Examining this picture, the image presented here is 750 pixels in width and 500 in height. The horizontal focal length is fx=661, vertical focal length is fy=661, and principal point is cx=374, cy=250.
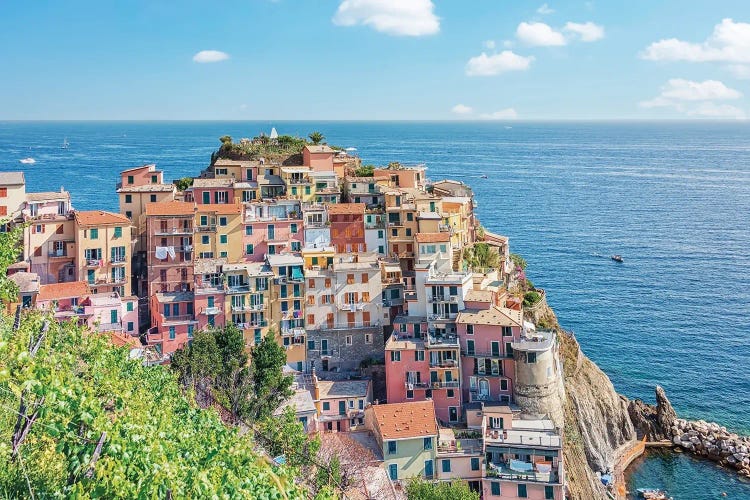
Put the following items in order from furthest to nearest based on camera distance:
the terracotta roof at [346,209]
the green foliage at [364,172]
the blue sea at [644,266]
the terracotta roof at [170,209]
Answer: the green foliage at [364,172]
the blue sea at [644,266]
the terracotta roof at [346,209]
the terracotta roof at [170,209]

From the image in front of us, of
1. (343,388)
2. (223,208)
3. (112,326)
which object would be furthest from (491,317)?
(112,326)

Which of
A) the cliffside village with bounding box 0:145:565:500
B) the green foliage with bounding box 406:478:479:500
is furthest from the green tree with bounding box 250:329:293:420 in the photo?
the green foliage with bounding box 406:478:479:500

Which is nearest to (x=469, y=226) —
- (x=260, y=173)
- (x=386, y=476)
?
(x=260, y=173)

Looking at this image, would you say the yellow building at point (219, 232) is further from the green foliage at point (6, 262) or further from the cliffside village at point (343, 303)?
the green foliage at point (6, 262)

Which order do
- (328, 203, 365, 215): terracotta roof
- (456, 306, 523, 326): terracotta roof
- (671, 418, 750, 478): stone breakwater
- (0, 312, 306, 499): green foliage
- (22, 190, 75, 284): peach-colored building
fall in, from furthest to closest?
(328, 203, 365, 215): terracotta roof → (671, 418, 750, 478): stone breakwater → (22, 190, 75, 284): peach-colored building → (456, 306, 523, 326): terracotta roof → (0, 312, 306, 499): green foliage

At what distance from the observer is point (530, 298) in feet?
174

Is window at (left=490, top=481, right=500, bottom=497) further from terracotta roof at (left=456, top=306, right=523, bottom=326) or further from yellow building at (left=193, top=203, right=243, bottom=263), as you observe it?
yellow building at (left=193, top=203, right=243, bottom=263)

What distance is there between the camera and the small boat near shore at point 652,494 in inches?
1799

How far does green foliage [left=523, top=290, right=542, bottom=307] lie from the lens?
52.3 meters

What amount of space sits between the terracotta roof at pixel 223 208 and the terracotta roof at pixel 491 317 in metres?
19.6

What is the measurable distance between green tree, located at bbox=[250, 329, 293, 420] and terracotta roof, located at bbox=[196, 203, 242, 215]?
13957mm

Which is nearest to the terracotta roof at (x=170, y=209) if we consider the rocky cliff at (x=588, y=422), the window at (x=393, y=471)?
the window at (x=393, y=471)

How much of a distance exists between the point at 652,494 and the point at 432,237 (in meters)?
23.8

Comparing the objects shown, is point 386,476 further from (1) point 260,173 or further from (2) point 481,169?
(2) point 481,169
